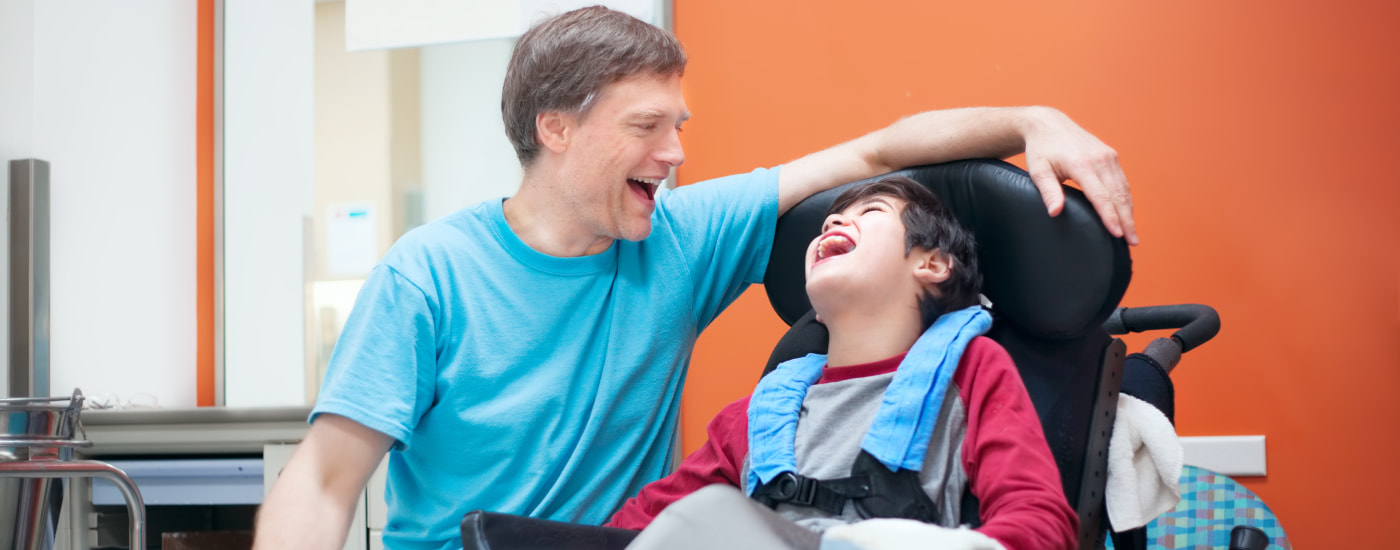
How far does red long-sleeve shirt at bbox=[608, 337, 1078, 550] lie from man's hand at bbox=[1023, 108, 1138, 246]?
17 centimetres

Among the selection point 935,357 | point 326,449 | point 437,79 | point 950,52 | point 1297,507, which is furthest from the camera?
point 437,79

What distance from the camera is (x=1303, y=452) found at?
2041 millimetres

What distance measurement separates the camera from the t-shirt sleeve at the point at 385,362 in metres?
1.15

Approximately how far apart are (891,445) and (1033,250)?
0.84 ft

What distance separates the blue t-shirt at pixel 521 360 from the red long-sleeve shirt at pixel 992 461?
0.47 ft

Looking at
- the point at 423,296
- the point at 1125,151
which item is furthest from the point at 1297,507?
the point at 423,296

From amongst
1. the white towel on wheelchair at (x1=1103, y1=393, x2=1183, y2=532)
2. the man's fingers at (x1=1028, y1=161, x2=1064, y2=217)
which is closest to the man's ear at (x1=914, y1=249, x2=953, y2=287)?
the man's fingers at (x1=1028, y1=161, x2=1064, y2=217)

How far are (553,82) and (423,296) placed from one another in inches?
12.5

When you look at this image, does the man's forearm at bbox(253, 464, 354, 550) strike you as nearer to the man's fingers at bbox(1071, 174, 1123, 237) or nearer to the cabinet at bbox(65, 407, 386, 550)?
the man's fingers at bbox(1071, 174, 1123, 237)

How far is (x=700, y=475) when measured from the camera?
115 centimetres

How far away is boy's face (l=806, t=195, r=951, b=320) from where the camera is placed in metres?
1.12

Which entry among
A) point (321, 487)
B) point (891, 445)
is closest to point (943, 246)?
point (891, 445)

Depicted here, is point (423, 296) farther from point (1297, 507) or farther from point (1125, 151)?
point (1297, 507)

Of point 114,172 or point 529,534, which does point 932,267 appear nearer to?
point 529,534
